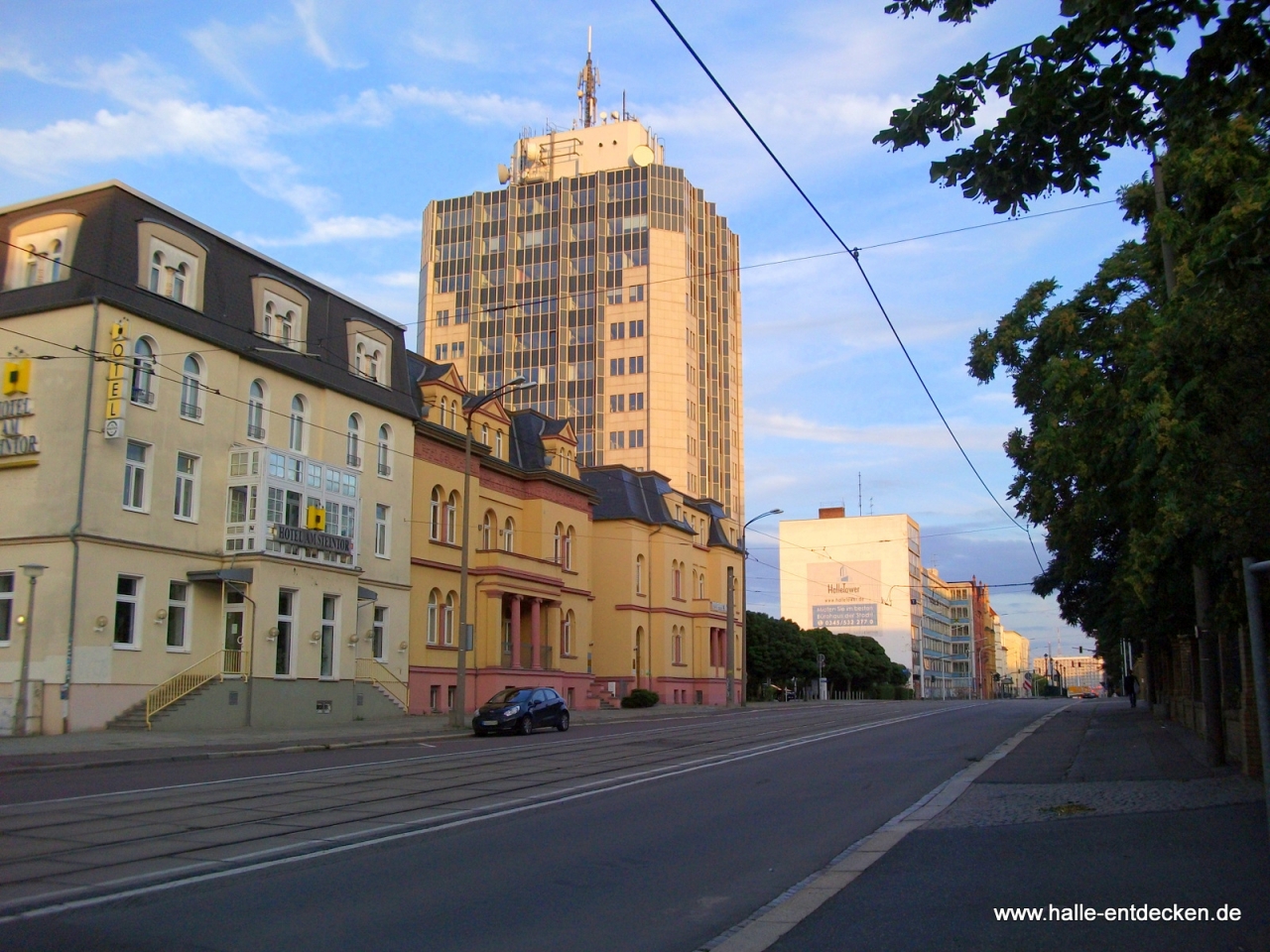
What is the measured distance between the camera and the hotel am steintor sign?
27.3 meters

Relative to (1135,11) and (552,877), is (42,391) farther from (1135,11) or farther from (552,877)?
(1135,11)

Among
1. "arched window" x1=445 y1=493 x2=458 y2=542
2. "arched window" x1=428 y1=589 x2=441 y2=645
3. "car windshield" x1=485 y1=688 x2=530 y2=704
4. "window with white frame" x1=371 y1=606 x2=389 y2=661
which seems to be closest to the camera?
Answer: "car windshield" x1=485 y1=688 x2=530 y2=704

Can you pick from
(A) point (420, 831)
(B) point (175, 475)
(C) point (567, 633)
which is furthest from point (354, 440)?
(A) point (420, 831)

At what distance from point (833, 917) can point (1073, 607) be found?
33.2 m

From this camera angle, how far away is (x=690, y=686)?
6341 cm

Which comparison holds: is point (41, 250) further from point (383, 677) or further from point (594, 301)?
point (594, 301)

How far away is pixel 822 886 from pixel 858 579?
12967 centimetres

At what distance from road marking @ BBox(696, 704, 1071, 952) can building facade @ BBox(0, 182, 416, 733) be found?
2122cm

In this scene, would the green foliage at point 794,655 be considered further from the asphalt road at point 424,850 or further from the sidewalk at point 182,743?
the asphalt road at point 424,850

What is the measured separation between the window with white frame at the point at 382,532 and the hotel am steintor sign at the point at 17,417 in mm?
12461

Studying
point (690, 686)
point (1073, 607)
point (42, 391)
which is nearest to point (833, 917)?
point (42, 391)

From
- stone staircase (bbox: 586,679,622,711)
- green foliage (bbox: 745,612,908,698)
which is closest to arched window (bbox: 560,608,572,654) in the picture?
stone staircase (bbox: 586,679,622,711)

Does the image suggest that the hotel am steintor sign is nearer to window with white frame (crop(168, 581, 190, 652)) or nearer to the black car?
window with white frame (crop(168, 581, 190, 652))

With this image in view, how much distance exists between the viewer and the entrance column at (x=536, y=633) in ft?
151
